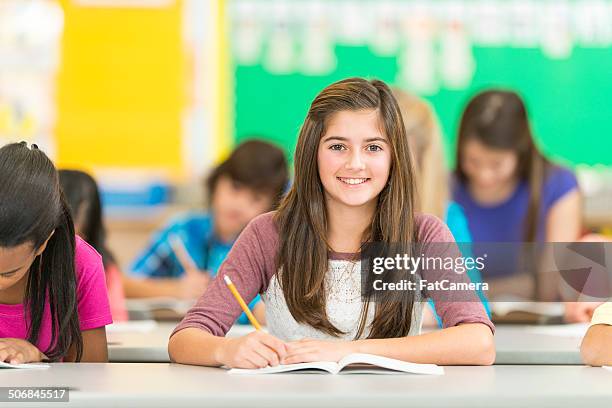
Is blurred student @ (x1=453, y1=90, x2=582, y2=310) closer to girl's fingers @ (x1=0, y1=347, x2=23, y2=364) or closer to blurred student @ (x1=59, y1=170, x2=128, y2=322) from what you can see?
blurred student @ (x1=59, y1=170, x2=128, y2=322)

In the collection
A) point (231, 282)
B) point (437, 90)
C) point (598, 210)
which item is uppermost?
point (437, 90)

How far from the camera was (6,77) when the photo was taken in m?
4.61

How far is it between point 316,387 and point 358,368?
0.62ft

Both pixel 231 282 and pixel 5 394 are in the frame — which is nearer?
pixel 5 394

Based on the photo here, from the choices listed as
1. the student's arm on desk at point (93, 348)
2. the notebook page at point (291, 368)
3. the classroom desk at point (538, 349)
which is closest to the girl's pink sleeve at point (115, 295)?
the student's arm on desk at point (93, 348)

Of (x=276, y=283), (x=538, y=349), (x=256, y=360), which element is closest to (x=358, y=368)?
(x=256, y=360)

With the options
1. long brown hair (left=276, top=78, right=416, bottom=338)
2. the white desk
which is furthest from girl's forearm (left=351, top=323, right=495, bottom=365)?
the white desk

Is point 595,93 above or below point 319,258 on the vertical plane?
above

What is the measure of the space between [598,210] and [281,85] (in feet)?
5.26

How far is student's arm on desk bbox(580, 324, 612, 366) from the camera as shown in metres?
1.50

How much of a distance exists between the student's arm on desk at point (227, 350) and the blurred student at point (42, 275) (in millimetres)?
210

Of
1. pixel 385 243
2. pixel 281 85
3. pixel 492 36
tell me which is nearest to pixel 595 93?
pixel 492 36

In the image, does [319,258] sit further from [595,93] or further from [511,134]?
[595,93]

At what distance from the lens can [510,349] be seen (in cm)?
175
